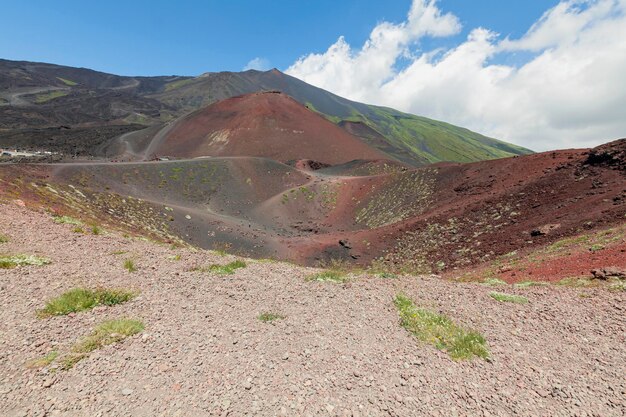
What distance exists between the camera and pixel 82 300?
7.62 m

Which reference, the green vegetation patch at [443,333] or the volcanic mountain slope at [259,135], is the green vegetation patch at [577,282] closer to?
the green vegetation patch at [443,333]

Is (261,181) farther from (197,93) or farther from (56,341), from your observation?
(197,93)

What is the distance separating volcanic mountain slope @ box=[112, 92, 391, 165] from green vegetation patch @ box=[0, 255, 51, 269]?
6194 cm

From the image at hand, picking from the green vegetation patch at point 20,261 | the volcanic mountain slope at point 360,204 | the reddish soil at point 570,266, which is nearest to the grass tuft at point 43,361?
the green vegetation patch at point 20,261

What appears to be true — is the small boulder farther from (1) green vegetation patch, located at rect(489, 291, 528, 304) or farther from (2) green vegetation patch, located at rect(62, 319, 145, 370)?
(2) green vegetation patch, located at rect(62, 319, 145, 370)

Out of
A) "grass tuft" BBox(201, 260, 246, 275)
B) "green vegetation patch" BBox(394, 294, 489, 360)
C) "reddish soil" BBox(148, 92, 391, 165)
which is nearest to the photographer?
"green vegetation patch" BBox(394, 294, 489, 360)

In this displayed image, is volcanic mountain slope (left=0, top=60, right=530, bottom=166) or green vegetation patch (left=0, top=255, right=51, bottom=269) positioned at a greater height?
volcanic mountain slope (left=0, top=60, right=530, bottom=166)

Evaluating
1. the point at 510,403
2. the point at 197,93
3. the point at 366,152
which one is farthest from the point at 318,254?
the point at 197,93

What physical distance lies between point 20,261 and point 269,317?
7.51 metres

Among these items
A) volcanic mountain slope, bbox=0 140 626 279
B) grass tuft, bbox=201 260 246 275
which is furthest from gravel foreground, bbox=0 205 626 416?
volcanic mountain slope, bbox=0 140 626 279

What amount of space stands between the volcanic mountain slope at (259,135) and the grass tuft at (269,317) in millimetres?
64178

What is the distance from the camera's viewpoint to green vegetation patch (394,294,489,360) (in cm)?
653

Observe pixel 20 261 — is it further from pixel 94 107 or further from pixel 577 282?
pixel 94 107

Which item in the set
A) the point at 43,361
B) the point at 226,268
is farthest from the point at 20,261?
the point at 226,268
